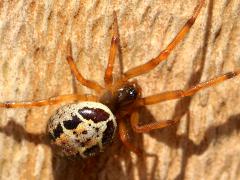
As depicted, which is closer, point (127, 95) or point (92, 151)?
point (92, 151)

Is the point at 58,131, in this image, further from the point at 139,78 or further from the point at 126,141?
the point at 139,78

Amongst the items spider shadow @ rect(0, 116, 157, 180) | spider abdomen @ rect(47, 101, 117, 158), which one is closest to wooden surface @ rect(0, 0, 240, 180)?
spider shadow @ rect(0, 116, 157, 180)

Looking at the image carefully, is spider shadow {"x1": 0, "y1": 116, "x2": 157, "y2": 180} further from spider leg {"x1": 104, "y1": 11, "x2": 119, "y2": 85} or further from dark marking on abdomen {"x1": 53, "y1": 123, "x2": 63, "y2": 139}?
spider leg {"x1": 104, "y1": 11, "x2": 119, "y2": 85}

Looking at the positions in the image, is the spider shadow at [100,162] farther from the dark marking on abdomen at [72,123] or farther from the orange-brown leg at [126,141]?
the dark marking on abdomen at [72,123]

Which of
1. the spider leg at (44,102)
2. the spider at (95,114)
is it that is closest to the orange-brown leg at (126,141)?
the spider at (95,114)

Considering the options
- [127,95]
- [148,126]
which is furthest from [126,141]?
[127,95]

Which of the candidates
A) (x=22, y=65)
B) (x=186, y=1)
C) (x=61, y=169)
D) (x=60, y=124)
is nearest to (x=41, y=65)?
(x=22, y=65)

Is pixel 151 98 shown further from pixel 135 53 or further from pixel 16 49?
pixel 16 49
